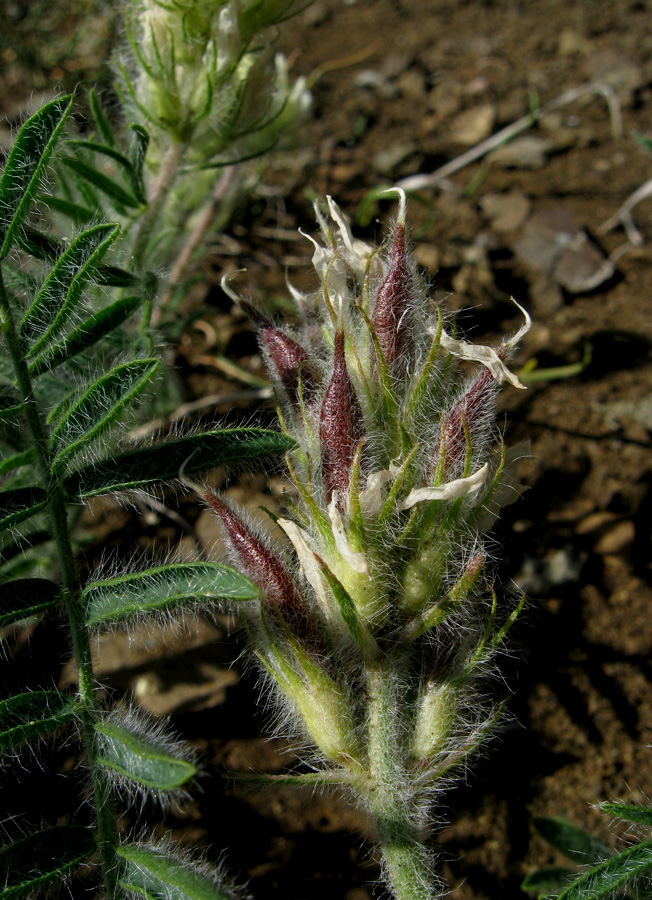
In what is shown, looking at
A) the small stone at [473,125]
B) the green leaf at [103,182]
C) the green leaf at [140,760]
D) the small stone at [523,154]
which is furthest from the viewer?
the small stone at [473,125]

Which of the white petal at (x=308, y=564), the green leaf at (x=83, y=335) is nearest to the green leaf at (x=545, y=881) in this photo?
the white petal at (x=308, y=564)

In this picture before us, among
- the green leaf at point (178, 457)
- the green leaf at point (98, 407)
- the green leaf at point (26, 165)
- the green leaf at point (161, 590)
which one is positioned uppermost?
the green leaf at point (26, 165)

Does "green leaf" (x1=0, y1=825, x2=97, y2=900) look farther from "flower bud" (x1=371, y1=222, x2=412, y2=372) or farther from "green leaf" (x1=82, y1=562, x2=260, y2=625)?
"flower bud" (x1=371, y1=222, x2=412, y2=372)

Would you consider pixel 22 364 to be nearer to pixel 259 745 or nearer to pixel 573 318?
pixel 259 745

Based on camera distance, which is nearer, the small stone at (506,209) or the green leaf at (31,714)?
the green leaf at (31,714)

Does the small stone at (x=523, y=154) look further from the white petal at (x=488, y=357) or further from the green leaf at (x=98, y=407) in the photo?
the green leaf at (x=98, y=407)

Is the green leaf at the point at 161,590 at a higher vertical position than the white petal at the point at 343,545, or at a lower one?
higher
